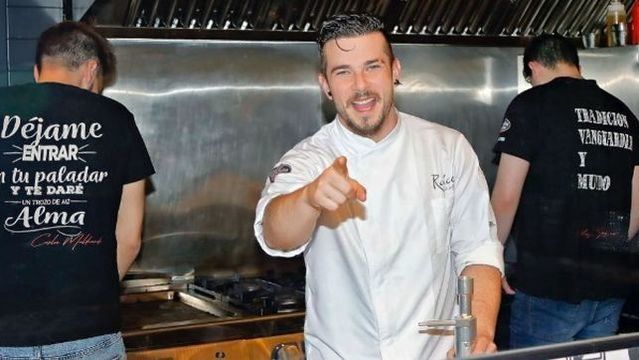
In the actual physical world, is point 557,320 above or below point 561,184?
below

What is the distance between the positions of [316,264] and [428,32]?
1.98m

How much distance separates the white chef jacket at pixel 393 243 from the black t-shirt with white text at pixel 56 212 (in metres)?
0.58

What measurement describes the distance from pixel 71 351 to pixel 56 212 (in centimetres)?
31

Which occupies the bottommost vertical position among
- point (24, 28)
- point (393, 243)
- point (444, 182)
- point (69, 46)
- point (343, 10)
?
point (393, 243)

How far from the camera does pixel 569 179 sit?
312 cm

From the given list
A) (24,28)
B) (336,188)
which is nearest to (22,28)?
(24,28)

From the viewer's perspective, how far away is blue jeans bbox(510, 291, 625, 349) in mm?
3002

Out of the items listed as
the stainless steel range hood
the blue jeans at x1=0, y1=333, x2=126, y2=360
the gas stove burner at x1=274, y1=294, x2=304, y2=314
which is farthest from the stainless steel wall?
the blue jeans at x1=0, y1=333, x2=126, y2=360

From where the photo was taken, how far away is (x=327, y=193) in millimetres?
1449

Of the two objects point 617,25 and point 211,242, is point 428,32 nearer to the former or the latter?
point 617,25

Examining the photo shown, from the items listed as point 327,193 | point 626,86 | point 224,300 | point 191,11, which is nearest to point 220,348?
point 224,300

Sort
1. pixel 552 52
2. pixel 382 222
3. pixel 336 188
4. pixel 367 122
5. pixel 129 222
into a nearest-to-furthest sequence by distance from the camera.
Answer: pixel 336 188 < pixel 367 122 < pixel 382 222 < pixel 129 222 < pixel 552 52

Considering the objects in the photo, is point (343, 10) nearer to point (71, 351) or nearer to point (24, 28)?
point (24, 28)

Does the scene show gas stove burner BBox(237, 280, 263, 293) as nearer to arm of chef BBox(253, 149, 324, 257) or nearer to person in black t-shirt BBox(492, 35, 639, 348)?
person in black t-shirt BBox(492, 35, 639, 348)
